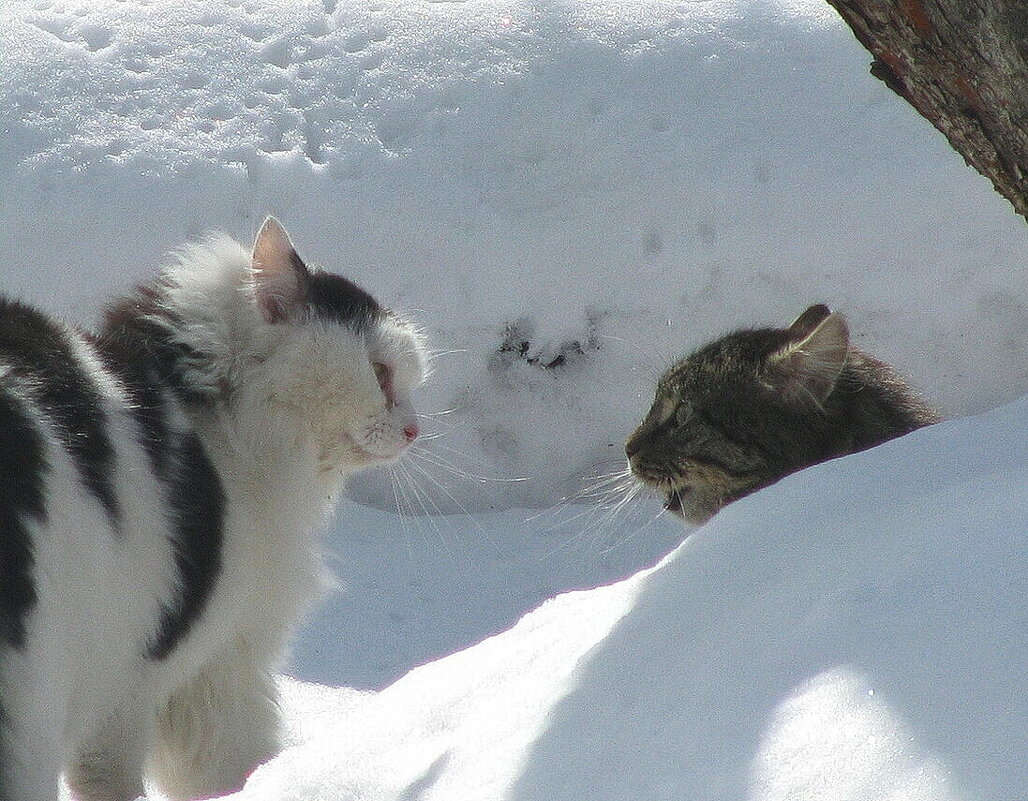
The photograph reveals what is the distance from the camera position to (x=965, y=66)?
2.14m

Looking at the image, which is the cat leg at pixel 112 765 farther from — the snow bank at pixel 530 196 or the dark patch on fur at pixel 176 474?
the snow bank at pixel 530 196

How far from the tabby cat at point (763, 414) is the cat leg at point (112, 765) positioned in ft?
4.07

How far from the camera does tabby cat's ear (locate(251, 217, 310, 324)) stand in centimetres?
270

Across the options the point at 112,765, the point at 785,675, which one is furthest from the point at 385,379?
the point at 785,675

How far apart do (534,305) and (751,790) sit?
3.22 m

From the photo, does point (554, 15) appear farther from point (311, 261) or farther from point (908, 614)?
point (908, 614)

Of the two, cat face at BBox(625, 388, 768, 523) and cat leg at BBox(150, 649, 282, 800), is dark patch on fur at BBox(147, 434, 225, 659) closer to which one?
cat leg at BBox(150, 649, 282, 800)

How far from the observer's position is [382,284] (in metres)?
4.52

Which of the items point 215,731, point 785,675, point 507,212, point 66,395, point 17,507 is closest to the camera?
point 785,675

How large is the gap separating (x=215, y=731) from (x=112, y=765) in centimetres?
28

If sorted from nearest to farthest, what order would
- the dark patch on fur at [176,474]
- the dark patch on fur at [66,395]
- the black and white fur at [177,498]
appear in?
the black and white fur at [177,498]
the dark patch on fur at [66,395]
the dark patch on fur at [176,474]

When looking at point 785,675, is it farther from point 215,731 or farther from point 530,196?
point 530,196

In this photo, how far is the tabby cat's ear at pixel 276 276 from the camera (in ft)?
8.85

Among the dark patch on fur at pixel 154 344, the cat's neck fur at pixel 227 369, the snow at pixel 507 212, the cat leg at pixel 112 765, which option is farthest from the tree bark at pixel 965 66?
the cat leg at pixel 112 765
